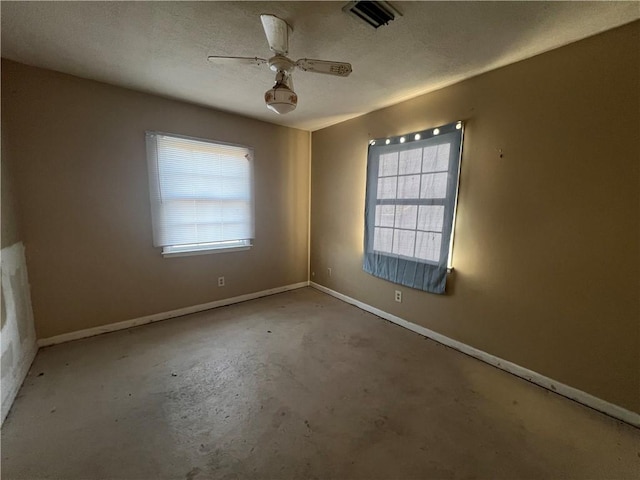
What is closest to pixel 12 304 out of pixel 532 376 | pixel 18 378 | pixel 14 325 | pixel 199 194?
pixel 14 325

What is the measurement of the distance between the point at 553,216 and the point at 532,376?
4.07 feet

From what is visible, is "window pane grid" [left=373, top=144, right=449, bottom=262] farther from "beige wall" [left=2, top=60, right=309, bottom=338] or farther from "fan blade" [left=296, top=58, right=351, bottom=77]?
"beige wall" [left=2, top=60, right=309, bottom=338]

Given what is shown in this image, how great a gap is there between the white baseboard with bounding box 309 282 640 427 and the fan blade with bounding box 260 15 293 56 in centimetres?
275

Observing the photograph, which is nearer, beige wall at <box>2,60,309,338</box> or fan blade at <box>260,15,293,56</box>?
fan blade at <box>260,15,293,56</box>

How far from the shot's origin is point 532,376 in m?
2.04

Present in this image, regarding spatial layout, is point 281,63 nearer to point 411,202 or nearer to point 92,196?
point 411,202

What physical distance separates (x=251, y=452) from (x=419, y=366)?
146 cm

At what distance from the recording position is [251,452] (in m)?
1.41

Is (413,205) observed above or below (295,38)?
below

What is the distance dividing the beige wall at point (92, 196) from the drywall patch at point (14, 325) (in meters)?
0.16

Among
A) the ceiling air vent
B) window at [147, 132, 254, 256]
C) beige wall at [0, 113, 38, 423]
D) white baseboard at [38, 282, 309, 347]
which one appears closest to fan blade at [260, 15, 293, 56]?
the ceiling air vent

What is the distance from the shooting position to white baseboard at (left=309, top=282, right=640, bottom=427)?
1687 mm

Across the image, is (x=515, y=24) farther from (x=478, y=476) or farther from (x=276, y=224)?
(x=276, y=224)

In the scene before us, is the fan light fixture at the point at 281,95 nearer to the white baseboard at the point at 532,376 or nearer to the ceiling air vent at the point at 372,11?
the ceiling air vent at the point at 372,11
